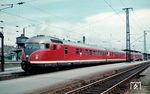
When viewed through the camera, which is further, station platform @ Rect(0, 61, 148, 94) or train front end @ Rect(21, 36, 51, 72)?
train front end @ Rect(21, 36, 51, 72)

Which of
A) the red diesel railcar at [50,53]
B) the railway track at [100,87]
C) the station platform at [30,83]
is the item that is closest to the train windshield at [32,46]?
the red diesel railcar at [50,53]

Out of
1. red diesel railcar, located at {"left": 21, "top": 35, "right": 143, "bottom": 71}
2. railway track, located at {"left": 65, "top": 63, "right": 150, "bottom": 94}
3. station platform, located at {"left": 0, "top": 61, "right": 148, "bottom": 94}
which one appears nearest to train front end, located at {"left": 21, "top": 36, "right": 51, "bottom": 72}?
red diesel railcar, located at {"left": 21, "top": 35, "right": 143, "bottom": 71}

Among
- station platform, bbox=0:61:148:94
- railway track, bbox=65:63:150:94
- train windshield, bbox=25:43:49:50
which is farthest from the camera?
train windshield, bbox=25:43:49:50

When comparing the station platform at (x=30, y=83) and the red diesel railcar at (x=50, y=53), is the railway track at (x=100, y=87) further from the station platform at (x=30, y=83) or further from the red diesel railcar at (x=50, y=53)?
the red diesel railcar at (x=50, y=53)

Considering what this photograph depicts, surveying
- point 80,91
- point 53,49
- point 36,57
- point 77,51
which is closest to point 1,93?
point 80,91

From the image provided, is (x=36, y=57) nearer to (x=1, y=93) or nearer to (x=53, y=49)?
(x=53, y=49)

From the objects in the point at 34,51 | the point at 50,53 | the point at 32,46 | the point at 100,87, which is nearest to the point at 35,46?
the point at 32,46

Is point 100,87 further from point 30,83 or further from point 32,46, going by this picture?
point 32,46

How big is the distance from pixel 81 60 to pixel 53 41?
32.5 ft

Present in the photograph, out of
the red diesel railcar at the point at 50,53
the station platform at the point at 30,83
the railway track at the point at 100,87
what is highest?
the red diesel railcar at the point at 50,53

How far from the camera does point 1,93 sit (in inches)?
568

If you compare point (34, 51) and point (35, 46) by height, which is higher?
point (35, 46)

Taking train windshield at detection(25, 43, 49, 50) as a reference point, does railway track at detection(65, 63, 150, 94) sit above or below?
→ below

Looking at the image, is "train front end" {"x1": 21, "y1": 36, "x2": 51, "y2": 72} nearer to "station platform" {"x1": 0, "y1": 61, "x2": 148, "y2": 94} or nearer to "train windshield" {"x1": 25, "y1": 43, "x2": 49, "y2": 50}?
"train windshield" {"x1": 25, "y1": 43, "x2": 49, "y2": 50}
